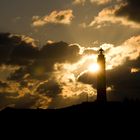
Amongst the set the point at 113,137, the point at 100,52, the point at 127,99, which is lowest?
the point at 113,137

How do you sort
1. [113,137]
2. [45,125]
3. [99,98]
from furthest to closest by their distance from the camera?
1. [99,98]
2. [45,125]
3. [113,137]

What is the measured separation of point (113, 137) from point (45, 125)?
8.42 meters

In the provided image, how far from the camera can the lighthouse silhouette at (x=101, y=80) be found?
62.0 m

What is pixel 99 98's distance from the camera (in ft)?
203

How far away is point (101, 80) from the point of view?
6388 centimetres

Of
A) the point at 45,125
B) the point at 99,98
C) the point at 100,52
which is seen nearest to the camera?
the point at 45,125

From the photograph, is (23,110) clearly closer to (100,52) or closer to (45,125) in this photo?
(45,125)

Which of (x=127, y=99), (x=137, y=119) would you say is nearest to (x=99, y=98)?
(x=127, y=99)

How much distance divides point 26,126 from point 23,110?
2504 millimetres

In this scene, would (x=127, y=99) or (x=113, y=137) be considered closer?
(x=113, y=137)

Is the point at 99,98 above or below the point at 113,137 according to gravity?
above

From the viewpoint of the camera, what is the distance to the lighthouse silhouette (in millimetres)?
62013

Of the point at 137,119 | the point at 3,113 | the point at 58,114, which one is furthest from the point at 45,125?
the point at 137,119

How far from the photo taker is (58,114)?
194ft
